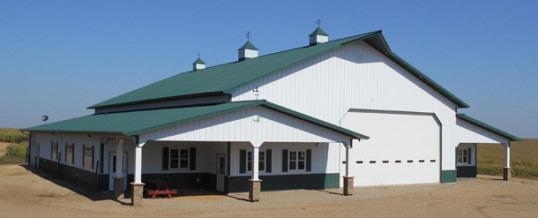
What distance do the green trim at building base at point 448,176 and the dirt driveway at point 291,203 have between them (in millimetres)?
2590

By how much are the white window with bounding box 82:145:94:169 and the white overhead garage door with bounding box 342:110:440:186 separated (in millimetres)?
11603

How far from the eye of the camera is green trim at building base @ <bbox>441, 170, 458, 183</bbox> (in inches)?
1203

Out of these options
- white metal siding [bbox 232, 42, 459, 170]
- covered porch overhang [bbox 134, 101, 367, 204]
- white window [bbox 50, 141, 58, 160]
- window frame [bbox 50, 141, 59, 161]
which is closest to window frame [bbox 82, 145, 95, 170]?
covered porch overhang [bbox 134, 101, 367, 204]

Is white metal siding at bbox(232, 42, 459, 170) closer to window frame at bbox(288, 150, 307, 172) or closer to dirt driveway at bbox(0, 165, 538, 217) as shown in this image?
window frame at bbox(288, 150, 307, 172)

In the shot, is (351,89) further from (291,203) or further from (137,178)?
(137,178)

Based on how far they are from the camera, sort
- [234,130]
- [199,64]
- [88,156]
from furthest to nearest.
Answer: [199,64] → [88,156] → [234,130]

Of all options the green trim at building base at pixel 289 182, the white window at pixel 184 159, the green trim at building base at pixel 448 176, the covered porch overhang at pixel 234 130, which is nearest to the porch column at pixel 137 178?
the covered porch overhang at pixel 234 130

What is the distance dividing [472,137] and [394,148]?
225 inches

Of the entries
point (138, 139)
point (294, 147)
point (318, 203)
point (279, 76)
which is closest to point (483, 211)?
point (318, 203)

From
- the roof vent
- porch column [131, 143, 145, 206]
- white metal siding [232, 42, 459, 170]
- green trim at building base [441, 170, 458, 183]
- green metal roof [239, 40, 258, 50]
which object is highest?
green metal roof [239, 40, 258, 50]

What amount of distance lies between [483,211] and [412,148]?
395 inches

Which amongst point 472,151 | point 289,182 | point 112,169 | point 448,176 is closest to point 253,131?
point 289,182

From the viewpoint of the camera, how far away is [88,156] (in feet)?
85.2

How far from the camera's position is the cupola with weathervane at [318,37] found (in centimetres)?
3169
